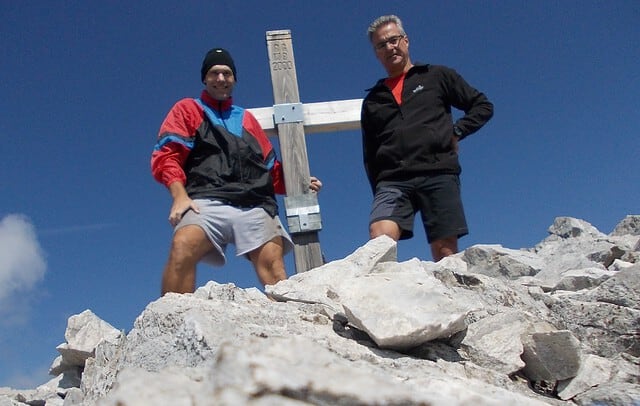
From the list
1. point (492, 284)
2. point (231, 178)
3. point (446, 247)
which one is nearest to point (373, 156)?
point (446, 247)

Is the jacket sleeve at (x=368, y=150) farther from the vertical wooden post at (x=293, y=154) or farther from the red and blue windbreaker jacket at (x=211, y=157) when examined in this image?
the red and blue windbreaker jacket at (x=211, y=157)

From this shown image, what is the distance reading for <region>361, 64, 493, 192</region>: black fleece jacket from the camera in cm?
557

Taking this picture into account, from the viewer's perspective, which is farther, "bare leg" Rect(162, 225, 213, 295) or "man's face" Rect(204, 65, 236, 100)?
"man's face" Rect(204, 65, 236, 100)

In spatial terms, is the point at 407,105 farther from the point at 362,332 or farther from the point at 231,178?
the point at 362,332

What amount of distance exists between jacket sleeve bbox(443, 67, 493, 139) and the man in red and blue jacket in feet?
6.07

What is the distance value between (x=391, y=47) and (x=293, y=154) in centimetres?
162

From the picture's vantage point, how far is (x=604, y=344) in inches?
134

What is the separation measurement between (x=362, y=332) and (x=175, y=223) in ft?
7.36

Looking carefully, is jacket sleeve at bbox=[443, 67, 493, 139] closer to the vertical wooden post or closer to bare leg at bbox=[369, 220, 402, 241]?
bare leg at bbox=[369, 220, 402, 241]

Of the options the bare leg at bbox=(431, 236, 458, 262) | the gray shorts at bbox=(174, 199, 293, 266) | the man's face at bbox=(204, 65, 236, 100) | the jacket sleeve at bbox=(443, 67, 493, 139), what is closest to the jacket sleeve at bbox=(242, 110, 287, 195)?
the man's face at bbox=(204, 65, 236, 100)

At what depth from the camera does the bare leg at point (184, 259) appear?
14.8 feet

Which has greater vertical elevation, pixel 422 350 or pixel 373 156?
pixel 373 156

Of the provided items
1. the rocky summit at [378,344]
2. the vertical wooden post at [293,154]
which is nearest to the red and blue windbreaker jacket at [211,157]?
the vertical wooden post at [293,154]

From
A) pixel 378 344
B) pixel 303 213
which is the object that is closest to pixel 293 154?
pixel 303 213
